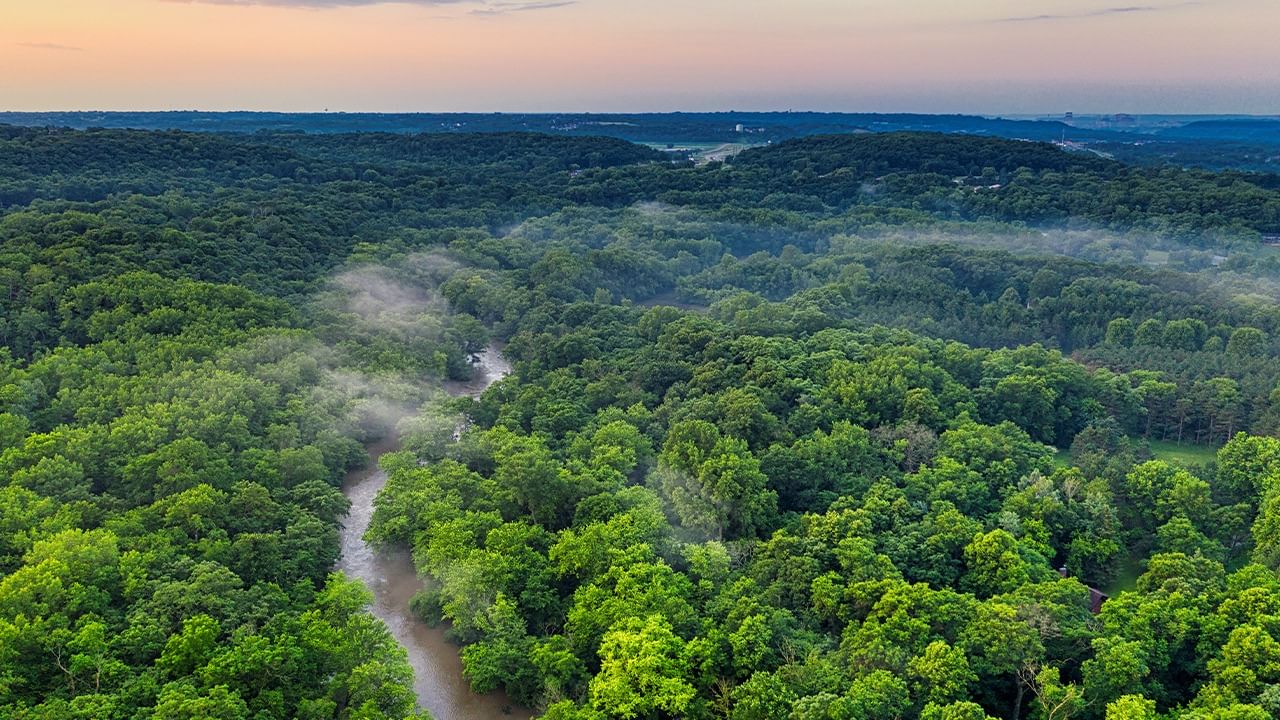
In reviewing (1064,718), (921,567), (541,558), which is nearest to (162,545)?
(541,558)

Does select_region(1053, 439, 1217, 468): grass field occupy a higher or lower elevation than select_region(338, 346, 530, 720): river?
higher

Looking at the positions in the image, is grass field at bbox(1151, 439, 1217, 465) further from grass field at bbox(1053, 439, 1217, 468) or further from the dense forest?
the dense forest

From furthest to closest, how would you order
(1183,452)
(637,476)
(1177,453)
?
(1183,452)
(1177,453)
(637,476)

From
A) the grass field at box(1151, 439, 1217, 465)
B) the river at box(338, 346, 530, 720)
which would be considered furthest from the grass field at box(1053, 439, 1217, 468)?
the river at box(338, 346, 530, 720)

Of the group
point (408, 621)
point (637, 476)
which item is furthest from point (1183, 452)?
point (408, 621)

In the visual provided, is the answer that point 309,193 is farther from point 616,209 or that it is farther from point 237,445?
point 237,445

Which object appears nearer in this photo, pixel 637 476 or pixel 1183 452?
pixel 637 476

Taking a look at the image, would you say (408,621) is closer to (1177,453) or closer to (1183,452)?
(1177,453)
